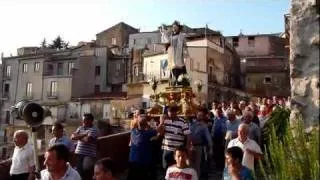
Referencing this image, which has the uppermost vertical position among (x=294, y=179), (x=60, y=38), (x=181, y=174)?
(x=60, y=38)

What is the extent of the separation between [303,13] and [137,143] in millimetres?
6455

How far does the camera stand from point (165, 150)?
10023 millimetres

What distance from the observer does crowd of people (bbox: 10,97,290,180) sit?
6.19 meters

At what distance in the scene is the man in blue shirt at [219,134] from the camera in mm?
12797

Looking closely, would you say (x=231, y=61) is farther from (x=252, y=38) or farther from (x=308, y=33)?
(x=308, y=33)

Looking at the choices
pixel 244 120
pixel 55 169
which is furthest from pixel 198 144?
pixel 55 169

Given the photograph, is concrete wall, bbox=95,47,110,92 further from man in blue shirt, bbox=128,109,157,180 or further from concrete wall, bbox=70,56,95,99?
man in blue shirt, bbox=128,109,157,180

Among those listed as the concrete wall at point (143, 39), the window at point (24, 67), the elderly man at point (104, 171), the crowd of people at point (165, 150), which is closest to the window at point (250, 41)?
the concrete wall at point (143, 39)

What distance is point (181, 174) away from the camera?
6.95m

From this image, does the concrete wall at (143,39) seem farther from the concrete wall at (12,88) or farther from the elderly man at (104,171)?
the elderly man at (104,171)

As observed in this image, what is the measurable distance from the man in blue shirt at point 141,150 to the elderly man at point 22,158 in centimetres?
224

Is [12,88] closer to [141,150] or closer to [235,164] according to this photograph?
[141,150]

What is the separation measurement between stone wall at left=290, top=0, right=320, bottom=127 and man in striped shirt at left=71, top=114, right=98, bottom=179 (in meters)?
6.21

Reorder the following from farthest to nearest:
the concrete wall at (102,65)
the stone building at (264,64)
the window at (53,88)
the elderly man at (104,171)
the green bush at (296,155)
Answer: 1. the concrete wall at (102,65)
2. the window at (53,88)
3. the stone building at (264,64)
4. the elderly man at (104,171)
5. the green bush at (296,155)
